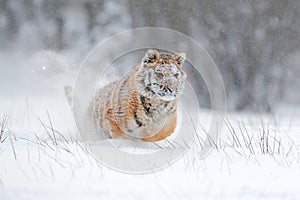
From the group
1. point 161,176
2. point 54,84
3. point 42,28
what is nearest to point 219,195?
point 161,176

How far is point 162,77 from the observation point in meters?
4.35

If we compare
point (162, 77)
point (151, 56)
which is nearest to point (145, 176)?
point (162, 77)

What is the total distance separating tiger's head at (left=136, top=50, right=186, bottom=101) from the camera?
4336 millimetres

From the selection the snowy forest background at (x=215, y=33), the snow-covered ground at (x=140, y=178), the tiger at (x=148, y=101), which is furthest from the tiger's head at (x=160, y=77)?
the snowy forest background at (x=215, y=33)

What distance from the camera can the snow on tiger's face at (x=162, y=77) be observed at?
4332 mm

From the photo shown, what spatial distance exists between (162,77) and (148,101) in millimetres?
303

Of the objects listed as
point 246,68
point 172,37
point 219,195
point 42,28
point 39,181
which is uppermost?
point 42,28

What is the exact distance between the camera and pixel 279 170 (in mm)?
3523

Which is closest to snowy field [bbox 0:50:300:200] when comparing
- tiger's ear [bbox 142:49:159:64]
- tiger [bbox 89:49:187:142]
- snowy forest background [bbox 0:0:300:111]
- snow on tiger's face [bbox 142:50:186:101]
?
tiger [bbox 89:49:187:142]

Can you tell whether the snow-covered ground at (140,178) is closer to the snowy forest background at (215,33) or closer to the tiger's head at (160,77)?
the tiger's head at (160,77)

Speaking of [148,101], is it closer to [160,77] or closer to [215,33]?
[160,77]

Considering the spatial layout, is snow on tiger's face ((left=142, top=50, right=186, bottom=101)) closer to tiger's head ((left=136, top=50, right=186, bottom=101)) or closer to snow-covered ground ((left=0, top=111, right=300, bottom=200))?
tiger's head ((left=136, top=50, right=186, bottom=101))

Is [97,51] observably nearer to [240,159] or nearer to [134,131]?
[134,131]

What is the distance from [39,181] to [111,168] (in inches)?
20.7
